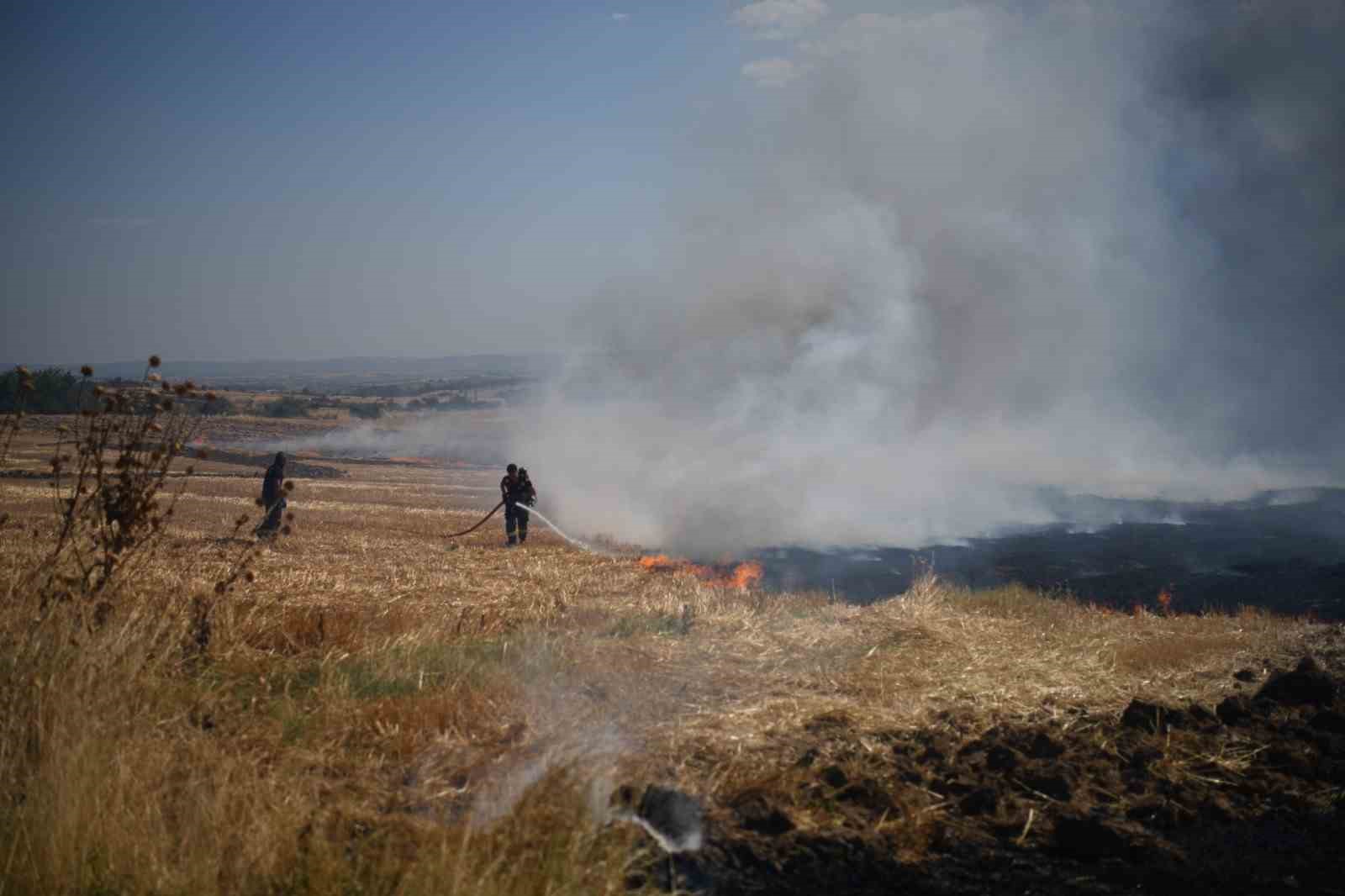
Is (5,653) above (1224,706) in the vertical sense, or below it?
above

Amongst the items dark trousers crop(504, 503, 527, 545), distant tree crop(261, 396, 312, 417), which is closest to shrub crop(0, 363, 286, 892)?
dark trousers crop(504, 503, 527, 545)

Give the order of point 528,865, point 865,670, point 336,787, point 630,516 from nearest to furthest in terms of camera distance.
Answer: point 528,865 → point 336,787 → point 865,670 → point 630,516

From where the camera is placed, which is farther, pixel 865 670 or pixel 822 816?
pixel 865 670

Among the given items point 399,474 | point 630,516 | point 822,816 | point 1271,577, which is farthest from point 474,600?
point 399,474

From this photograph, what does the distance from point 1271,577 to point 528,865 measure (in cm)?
2073

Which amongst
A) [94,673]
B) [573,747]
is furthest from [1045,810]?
[94,673]

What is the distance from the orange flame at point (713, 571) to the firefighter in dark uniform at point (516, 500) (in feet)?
Answer: 9.25

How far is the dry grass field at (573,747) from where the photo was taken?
4.29m

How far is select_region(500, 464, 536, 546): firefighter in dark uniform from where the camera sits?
63.1ft

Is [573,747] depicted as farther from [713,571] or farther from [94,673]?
[713,571]

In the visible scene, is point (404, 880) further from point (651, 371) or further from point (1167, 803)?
point (651, 371)

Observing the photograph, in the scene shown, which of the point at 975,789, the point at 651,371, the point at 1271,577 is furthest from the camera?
the point at 651,371

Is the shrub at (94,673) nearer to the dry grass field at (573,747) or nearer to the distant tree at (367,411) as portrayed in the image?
the dry grass field at (573,747)

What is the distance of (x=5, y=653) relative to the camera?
546 cm
